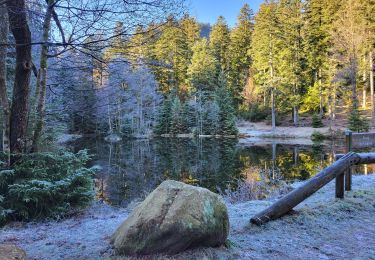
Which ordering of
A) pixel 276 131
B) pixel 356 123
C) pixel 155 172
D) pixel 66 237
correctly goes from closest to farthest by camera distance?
pixel 66 237
pixel 155 172
pixel 356 123
pixel 276 131

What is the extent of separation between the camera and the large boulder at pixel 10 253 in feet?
8.70

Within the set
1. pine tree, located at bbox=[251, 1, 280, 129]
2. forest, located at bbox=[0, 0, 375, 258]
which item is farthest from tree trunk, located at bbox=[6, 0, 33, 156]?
pine tree, located at bbox=[251, 1, 280, 129]

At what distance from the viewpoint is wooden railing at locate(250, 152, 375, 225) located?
3.88 metres

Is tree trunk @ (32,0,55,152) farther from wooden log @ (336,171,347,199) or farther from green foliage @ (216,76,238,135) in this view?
green foliage @ (216,76,238,135)

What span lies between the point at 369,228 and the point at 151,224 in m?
2.59

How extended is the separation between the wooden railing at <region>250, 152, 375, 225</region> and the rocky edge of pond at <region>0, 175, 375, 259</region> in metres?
0.10

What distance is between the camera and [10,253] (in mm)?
2742

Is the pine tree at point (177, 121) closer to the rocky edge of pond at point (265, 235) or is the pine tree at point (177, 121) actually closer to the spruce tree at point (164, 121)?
the spruce tree at point (164, 121)

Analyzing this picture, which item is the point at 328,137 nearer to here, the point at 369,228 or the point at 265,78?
the point at 265,78

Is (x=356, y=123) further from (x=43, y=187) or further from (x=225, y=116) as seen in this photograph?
(x=43, y=187)

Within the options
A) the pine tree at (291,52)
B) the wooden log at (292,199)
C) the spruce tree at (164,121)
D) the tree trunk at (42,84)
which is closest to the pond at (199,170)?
the tree trunk at (42,84)

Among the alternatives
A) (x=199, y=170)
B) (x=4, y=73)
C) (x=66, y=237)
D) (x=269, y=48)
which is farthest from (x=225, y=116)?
(x=66, y=237)

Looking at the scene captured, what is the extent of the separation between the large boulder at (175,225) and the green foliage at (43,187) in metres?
2.24

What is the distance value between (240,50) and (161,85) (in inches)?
492
